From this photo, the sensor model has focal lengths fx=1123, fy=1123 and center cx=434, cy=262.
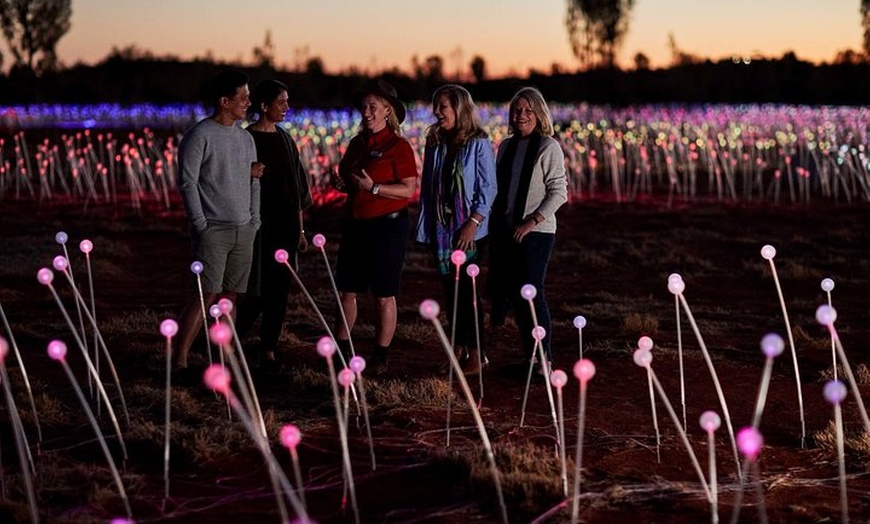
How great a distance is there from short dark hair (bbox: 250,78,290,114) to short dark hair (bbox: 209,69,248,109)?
0.30 metres

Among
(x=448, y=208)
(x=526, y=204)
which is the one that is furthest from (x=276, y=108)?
(x=526, y=204)

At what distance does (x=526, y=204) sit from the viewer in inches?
234

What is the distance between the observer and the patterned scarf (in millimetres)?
6008

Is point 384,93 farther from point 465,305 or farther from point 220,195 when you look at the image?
point 465,305

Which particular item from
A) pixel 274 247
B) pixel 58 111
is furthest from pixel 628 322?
pixel 58 111

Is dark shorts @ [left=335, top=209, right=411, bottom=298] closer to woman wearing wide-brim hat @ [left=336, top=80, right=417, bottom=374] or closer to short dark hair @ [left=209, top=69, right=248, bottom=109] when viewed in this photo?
woman wearing wide-brim hat @ [left=336, top=80, right=417, bottom=374]

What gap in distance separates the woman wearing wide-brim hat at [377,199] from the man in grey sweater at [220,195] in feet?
1.68

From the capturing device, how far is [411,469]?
181 inches

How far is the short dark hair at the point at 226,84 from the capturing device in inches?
223

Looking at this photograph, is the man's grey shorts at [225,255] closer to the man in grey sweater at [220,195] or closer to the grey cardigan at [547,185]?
the man in grey sweater at [220,195]

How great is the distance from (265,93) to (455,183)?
113cm

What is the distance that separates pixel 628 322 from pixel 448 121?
9.37 ft

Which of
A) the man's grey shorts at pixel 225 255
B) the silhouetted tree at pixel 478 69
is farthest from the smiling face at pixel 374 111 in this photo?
the silhouetted tree at pixel 478 69

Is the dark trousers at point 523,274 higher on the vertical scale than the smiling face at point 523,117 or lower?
lower
